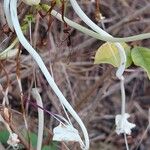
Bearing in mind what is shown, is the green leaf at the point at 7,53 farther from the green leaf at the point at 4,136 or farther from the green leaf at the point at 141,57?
the green leaf at the point at 4,136

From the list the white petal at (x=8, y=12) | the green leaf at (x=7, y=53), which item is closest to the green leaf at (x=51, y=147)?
the green leaf at (x=7, y=53)

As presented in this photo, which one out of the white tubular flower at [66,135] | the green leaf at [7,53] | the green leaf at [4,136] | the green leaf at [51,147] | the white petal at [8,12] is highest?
the white petal at [8,12]

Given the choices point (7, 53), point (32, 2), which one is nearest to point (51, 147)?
point (7, 53)

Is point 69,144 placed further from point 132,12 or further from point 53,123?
point 132,12

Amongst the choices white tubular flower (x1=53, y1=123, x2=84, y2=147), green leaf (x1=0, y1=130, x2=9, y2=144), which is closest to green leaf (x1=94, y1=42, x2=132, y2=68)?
white tubular flower (x1=53, y1=123, x2=84, y2=147)

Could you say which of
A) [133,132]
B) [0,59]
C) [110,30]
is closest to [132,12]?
[110,30]

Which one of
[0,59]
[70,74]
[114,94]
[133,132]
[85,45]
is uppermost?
[0,59]

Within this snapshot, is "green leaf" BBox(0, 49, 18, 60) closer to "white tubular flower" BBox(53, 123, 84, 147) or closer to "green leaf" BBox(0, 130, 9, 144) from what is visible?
"white tubular flower" BBox(53, 123, 84, 147)

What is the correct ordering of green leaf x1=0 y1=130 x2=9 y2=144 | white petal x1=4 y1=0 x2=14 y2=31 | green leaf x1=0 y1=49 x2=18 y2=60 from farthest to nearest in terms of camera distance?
green leaf x1=0 y1=130 x2=9 y2=144, green leaf x1=0 y1=49 x2=18 y2=60, white petal x1=4 y1=0 x2=14 y2=31
